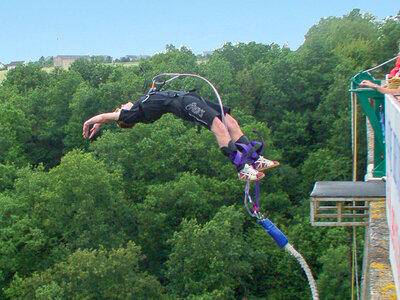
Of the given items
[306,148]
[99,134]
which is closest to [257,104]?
[306,148]

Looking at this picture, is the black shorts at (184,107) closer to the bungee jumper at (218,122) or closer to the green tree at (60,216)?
the bungee jumper at (218,122)

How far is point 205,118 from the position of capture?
22.0 feet

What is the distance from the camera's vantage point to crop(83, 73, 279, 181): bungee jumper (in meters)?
6.65

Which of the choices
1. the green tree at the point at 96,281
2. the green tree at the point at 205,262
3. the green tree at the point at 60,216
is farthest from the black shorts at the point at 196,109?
the green tree at the point at 60,216

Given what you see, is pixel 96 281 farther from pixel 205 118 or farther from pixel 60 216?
pixel 205 118

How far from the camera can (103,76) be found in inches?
1826

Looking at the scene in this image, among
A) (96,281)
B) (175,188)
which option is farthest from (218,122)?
(175,188)

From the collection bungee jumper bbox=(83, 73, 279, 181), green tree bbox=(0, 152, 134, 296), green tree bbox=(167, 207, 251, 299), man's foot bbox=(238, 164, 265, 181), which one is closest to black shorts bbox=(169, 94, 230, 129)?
bungee jumper bbox=(83, 73, 279, 181)

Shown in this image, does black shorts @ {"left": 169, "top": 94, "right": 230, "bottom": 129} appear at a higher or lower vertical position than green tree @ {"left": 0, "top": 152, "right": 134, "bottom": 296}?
higher

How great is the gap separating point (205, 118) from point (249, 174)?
2.66ft

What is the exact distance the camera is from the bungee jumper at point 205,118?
665 centimetres

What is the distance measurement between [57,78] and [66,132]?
28.8 ft

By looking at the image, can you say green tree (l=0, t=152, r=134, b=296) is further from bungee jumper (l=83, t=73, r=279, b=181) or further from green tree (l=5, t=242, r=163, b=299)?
bungee jumper (l=83, t=73, r=279, b=181)

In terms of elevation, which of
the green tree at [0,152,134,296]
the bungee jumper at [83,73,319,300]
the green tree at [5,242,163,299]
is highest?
the bungee jumper at [83,73,319,300]
